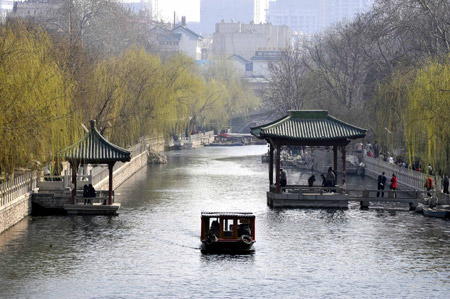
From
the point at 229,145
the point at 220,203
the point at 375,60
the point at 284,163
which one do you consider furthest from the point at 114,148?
the point at 229,145

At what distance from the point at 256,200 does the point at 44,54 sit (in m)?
14.0

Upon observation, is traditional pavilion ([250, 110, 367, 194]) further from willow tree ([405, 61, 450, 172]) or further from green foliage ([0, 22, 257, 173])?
green foliage ([0, 22, 257, 173])

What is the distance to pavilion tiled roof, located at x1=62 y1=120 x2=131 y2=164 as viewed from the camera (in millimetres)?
42750

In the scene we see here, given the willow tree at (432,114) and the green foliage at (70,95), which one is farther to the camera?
the willow tree at (432,114)

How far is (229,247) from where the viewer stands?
35.7 m

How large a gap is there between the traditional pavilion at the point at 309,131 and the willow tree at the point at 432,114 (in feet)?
8.81

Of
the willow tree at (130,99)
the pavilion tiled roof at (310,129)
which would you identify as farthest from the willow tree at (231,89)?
the pavilion tiled roof at (310,129)

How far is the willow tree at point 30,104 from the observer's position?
1430 inches

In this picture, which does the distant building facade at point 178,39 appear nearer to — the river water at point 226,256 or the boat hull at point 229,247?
the river water at point 226,256

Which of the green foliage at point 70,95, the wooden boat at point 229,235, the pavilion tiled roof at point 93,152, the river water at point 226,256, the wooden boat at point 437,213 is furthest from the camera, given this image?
the wooden boat at point 437,213

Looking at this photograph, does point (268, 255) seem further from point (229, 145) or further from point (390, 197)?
point (229, 145)

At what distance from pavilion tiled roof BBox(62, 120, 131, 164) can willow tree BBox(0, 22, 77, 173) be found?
0.93m

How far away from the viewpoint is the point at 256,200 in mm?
51844

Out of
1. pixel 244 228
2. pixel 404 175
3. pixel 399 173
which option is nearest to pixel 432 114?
pixel 404 175
